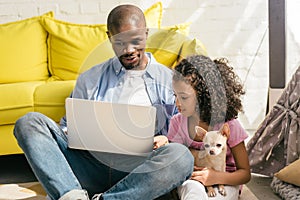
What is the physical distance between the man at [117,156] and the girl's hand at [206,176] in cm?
5

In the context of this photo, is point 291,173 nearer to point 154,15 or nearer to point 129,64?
point 129,64

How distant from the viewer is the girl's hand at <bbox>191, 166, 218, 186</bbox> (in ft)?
5.60

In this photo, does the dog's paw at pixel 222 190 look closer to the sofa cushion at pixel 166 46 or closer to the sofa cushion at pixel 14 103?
the sofa cushion at pixel 166 46

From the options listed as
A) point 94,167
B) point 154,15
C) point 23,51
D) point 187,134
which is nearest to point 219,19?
point 154,15

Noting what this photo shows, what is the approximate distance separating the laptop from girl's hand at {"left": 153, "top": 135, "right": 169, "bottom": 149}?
41mm

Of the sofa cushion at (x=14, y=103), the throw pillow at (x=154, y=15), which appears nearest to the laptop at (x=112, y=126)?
the sofa cushion at (x=14, y=103)

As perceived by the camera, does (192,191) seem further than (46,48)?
No

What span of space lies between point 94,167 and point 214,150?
1.37ft

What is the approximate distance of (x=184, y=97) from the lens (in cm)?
170

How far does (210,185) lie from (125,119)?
351 mm

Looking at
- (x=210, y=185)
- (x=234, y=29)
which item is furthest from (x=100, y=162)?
Result: (x=234, y=29)

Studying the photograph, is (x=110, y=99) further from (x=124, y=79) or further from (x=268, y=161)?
(x=268, y=161)

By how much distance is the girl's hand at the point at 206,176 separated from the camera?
1708 mm

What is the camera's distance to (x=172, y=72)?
A: 5.94ft
